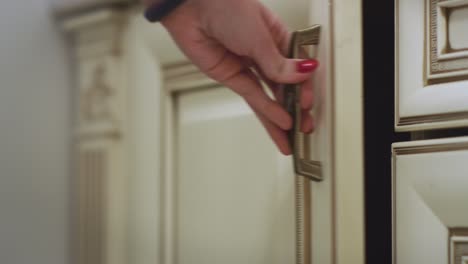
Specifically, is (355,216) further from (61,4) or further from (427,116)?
(61,4)

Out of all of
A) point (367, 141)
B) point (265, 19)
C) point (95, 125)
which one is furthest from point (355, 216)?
point (95, 125)

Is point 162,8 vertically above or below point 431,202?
above

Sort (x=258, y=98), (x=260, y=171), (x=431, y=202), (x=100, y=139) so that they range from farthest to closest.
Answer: (x=100, y=139) → (x=260, y=171) → (x=258, y=98) → (x=431, y=202)

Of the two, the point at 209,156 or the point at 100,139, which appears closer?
the point at 209,156

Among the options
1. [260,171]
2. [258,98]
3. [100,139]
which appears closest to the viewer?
[258,98]

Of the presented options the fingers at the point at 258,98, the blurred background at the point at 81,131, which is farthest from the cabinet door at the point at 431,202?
the blurred background at the point at 81,131

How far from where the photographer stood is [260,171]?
687 millimetres

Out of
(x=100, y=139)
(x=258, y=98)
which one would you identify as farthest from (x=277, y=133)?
(x=100, y=139)

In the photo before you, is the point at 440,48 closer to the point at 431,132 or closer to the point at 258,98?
the point at 431,132

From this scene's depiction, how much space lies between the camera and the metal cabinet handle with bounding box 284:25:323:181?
494 millimetres

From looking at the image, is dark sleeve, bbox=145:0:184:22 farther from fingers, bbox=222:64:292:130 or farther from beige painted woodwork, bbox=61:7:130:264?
beige painted woodwork, bbox=61:7:130:264

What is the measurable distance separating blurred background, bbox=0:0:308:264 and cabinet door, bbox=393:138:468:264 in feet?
1.44

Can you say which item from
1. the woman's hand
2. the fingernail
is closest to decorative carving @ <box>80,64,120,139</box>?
the woman's hand

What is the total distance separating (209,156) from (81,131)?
0.28m
